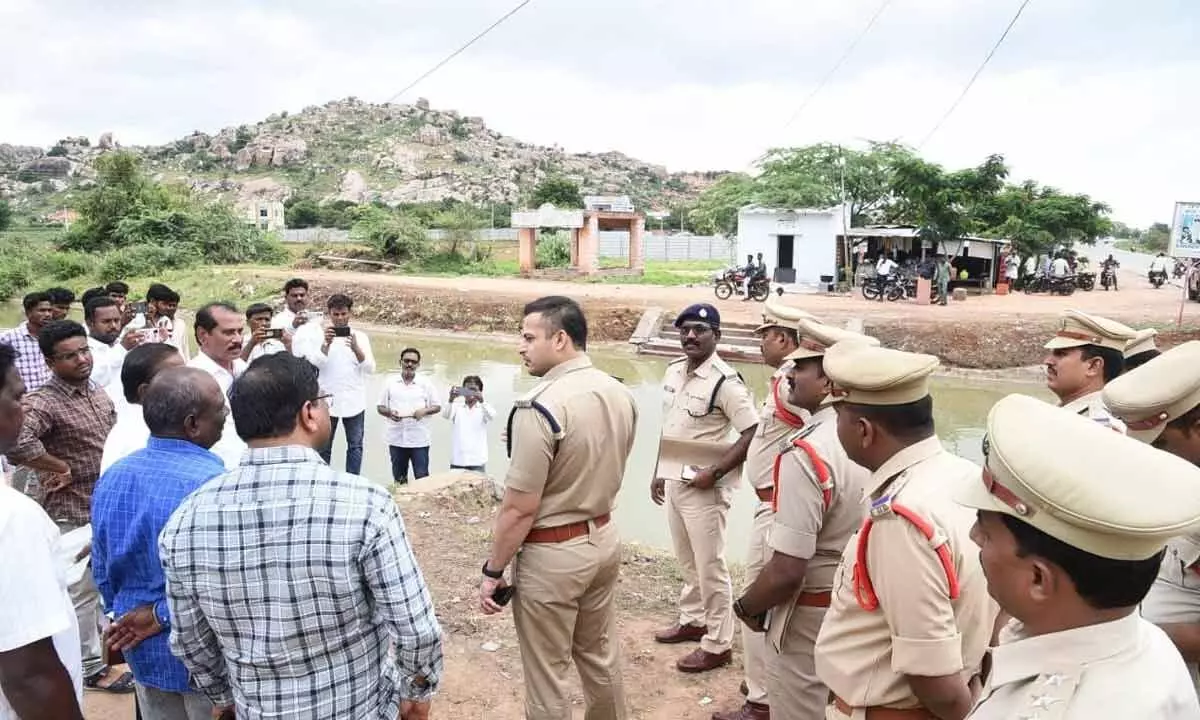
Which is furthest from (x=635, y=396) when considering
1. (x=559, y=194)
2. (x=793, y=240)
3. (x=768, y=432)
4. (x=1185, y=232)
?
(x=559, y=194)

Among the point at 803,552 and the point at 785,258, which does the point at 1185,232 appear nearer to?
the point at 785,258

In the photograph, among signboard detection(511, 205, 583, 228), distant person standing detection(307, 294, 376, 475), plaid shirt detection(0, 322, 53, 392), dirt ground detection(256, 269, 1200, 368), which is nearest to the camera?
plaid shirt detection(0, 322, 53, 392)

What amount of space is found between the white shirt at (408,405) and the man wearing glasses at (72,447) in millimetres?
2888

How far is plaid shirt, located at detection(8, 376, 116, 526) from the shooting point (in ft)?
11.3

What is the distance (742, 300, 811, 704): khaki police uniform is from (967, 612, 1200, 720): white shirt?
194cm

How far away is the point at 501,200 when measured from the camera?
228 ft

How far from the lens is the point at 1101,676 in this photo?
41.8 inches

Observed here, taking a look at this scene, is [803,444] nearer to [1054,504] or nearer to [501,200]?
[1054,504]

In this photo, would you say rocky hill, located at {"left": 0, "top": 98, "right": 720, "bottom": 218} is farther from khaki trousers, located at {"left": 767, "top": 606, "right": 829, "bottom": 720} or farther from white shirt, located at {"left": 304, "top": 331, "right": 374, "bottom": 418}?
khaki trousers, located at {"left": 767, "top": 606, "right": 829, "bottom": 720}

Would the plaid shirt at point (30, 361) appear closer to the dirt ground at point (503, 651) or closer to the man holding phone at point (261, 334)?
the man holding phone at point (261, 334)

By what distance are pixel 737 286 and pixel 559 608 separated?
2060cm

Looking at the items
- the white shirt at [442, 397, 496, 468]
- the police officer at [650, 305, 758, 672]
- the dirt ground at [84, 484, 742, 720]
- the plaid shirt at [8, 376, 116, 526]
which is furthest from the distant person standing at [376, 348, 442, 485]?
the police officer at [650, 305, 758, 672]

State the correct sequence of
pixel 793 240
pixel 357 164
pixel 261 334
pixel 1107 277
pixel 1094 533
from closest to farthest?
pixel 1094 533 < pixel 261 334 < pixel 793 240 < pixel 1107 277 < pixel 357 164

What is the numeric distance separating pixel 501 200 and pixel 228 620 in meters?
69.7
